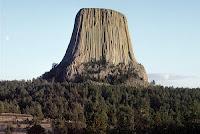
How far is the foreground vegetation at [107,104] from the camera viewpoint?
329ft

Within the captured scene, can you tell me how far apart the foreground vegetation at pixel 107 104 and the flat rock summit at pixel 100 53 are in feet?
34.6

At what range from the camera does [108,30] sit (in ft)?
592

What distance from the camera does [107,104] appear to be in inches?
5300

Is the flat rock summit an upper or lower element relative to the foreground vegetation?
upper

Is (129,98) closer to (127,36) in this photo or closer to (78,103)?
(78,103)

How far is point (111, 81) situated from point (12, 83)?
2594cm

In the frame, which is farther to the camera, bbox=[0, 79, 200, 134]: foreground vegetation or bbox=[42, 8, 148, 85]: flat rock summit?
bbox=[42, 8, 148, 85]: flat rock summit

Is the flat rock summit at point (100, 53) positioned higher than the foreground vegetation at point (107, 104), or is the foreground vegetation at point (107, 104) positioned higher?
the flat rock summit at point (100, 53)

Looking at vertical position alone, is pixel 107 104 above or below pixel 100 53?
below

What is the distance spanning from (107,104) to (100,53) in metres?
43.9

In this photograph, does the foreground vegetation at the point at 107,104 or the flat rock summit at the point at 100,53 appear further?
the flat rock summit at the point at 100,53

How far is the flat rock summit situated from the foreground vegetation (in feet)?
34.6

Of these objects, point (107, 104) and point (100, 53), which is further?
point (100, 53)

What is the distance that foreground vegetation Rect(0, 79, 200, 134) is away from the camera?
10038cm
